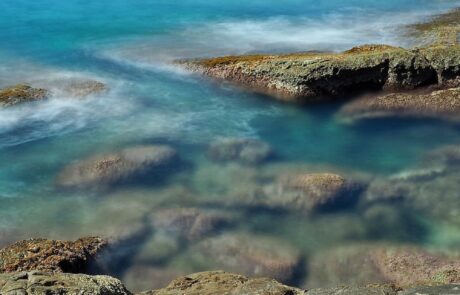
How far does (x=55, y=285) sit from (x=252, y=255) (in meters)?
11.1

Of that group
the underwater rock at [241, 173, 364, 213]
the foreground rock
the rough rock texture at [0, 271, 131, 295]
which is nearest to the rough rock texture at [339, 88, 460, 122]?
the underwater rock at [241, 173, 364, 213]

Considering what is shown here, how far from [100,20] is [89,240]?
47012 millimetres

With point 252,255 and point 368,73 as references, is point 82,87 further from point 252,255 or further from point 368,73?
point 252,255

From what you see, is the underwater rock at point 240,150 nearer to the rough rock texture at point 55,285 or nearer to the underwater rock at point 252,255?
the underwater rock at point 252,255

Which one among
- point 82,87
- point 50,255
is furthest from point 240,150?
point 82,87

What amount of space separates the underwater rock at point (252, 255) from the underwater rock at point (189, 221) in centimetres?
78

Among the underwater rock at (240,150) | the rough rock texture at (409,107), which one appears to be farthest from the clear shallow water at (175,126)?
the rough rock texture at (409,107)

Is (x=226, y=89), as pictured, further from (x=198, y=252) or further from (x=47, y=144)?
(x=198, y=252)

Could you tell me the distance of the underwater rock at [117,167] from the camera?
30.4m

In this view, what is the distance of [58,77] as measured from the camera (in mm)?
47094

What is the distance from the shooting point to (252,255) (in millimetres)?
24469

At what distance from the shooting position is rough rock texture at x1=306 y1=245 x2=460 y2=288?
22797 mm

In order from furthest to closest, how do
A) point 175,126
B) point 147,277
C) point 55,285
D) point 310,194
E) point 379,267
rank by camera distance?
point 175,126, point 310,194, point 379,267, point 147,277, point 55,285

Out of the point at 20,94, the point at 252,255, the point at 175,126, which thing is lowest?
the point at 252,255
